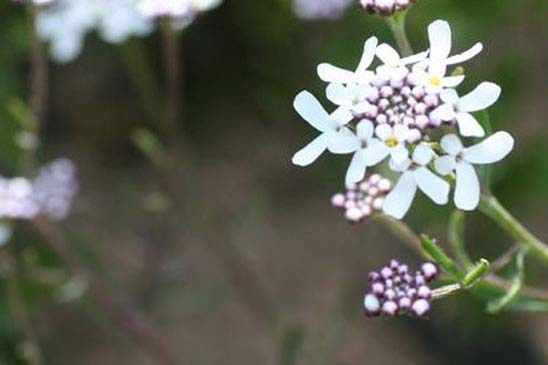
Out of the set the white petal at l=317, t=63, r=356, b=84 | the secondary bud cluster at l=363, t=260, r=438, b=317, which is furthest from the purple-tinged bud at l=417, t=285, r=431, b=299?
the white petal at l=317, t=63, r=356, b=84

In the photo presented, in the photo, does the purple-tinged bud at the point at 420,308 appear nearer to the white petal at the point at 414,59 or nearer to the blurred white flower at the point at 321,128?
the blurred white flower at the point at 321,128

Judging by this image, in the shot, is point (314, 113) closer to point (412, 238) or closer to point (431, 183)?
point (431, 183)

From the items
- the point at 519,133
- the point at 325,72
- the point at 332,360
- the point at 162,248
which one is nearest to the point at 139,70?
the point at 162,248

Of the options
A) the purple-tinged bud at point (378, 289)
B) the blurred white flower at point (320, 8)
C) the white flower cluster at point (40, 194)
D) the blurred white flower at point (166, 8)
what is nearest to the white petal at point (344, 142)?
the purple-tinged bud at point (378, 289)

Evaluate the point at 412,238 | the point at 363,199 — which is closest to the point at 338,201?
the point at 363,199

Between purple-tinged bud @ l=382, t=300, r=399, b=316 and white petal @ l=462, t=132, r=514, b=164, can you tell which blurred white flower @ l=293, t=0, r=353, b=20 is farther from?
purple-tinged bud @ l=382, t=300, r=399, b=316

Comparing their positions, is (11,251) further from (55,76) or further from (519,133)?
(519,133)
